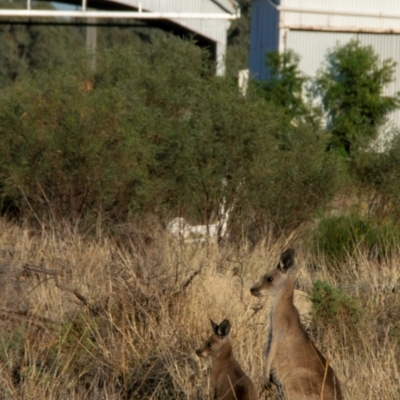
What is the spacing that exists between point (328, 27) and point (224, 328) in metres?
20.9

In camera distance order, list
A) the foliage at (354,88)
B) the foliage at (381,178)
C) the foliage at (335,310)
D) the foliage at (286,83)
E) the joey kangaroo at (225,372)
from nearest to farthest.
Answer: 1. the joey kangaroo at (225,372)
2. the foliage at (335,310)
3. the foliage at (381,178)
4. the foliage at (286,83)
5. the foliage at (354,88)

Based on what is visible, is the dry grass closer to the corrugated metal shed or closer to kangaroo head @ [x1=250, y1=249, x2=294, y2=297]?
kangaroo head @ [x1=250, y1=249, x2=294, y2=297]

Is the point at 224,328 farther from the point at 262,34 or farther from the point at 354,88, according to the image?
the point at 262,34

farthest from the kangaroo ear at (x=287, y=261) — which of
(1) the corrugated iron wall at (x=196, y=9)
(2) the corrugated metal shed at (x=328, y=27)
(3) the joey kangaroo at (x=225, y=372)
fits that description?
(2) the corrugated metal shed at (x=328, y=27)

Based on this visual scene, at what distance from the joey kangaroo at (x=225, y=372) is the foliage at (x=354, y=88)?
63.4ft

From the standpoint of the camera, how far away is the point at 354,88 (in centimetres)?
2591

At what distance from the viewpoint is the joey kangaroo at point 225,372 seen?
5992mm

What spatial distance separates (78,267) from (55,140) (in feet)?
12.7

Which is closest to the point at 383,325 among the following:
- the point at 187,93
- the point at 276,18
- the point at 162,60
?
the point at 187,93

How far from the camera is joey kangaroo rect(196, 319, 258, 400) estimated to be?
5.99 metres

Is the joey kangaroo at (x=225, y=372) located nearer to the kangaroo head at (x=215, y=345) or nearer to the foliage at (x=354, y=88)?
the kangaroo head at (x=215, y=345)

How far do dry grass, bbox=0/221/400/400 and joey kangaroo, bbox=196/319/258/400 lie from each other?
0.40 m

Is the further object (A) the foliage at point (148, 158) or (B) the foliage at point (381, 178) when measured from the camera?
(B) the foliage at point (381, 178)

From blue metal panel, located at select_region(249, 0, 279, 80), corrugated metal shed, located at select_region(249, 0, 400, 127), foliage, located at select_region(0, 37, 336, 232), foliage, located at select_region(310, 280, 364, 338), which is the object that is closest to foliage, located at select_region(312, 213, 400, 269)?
foliage, located at select_region(0, 37, 336, 232)
